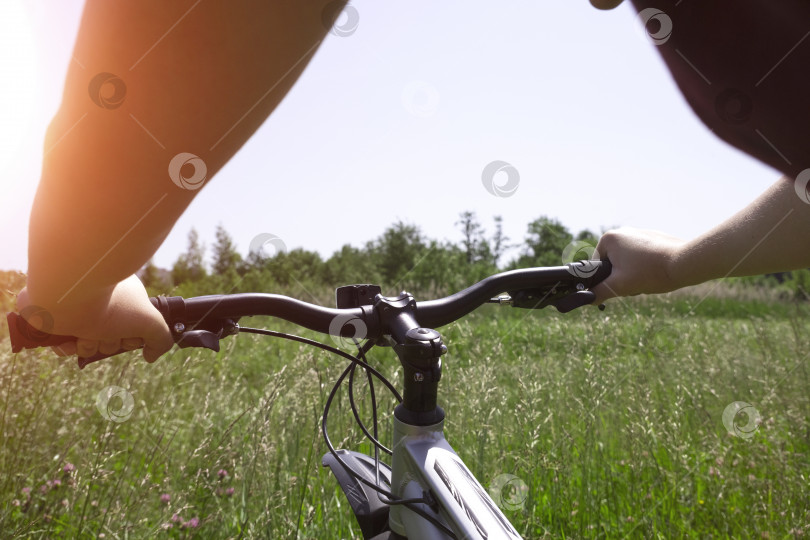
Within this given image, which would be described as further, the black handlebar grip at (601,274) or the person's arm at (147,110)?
the black handlebar grip at (601,274)

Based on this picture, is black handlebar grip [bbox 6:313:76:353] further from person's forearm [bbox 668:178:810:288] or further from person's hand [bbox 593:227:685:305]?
person's forearm [bbox 668:178:810:288]

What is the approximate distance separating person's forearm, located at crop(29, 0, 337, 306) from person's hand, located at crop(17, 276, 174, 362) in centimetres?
17

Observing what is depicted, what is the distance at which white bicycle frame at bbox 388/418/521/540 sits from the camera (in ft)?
3.02

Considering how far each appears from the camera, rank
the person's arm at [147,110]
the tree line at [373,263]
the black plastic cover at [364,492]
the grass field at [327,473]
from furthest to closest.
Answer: the tree line at [373,263]
the grass field at [327,473]
the black plastic cover at [364,492]
the person's arm at [147,110]

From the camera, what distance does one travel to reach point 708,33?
3.52ft

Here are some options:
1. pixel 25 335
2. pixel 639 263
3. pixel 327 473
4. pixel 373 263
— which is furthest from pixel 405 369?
pixel 373 263

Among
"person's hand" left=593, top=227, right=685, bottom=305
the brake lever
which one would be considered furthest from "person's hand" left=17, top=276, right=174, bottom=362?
"person's hand" left=593, top=227, right=685, bottom=305

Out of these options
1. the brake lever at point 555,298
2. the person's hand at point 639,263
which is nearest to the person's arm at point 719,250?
the person's hand at point 639,263

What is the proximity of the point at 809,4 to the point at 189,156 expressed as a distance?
1107 millimetres

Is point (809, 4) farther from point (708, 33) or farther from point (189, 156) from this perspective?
point (189, 156)

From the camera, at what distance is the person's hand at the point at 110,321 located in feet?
2.92

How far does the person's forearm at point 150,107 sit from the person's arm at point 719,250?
3.73ft

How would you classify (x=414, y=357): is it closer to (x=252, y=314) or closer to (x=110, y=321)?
(x=252, y=314)

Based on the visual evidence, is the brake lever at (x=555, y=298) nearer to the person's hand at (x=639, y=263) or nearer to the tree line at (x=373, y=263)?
the person's hand at (x=639, y=263)
